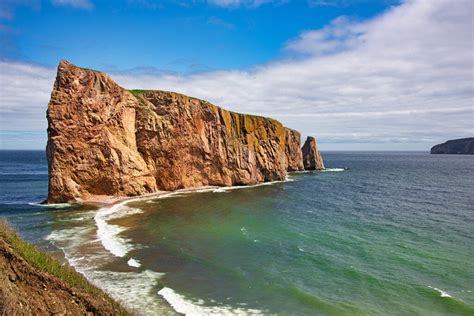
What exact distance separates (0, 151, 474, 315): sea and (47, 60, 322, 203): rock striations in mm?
5428

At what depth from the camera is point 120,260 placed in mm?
25172

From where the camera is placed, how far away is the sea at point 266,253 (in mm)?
19500

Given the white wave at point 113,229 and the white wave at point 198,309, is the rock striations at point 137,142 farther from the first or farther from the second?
the white wave at point 198,309

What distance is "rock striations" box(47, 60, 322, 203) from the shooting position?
48.5 meters

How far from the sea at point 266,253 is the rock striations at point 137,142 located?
17.8 feet

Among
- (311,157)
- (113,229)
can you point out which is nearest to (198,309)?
(113,229)

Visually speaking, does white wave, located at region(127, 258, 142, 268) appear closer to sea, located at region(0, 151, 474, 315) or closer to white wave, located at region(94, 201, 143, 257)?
sea, located at region(0, 151, 474, 315)

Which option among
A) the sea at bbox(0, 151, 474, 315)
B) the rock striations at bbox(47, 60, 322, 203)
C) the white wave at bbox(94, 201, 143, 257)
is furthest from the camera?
the rock striations at bbox(47, 60, 322, 203)

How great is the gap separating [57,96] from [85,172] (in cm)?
1152

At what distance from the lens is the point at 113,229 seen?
34.2m

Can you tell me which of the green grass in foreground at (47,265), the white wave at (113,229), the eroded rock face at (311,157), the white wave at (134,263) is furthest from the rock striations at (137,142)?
the eroded rock face at (311,157)

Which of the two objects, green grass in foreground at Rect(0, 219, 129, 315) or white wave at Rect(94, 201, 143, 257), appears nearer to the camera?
green grass in foreground at Rect(0, 219, 129, 315)

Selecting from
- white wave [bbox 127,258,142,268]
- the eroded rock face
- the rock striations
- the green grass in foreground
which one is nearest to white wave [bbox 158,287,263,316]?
white wave [bbox 127,258,142,268]


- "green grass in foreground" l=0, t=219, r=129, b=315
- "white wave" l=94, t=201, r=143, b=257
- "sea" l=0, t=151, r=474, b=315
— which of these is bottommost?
"sea" l=0, t=151, r=474, b=315
